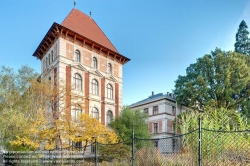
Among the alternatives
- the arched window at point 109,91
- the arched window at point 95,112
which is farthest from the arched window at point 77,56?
the arched window at point 95,112

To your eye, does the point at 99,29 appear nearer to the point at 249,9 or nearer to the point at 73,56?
the point at 73,56

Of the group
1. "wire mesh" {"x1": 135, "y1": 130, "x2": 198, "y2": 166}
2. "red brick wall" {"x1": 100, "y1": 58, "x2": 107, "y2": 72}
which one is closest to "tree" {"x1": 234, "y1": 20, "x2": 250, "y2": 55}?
"red brick wall" {"x1": 100, "y1": 58, "x2": 107, "y2": 72}

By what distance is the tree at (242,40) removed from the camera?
2534 centimetres

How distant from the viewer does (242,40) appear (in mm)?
25766

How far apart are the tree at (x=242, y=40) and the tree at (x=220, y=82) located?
146 inches

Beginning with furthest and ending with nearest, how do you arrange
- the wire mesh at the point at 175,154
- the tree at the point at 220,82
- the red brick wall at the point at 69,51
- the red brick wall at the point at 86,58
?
the tree at the point at 220,82 → the red brick wall at the point at 86,58 → the red brick wall at the point at 69,51 → the wire mesh at the point at 175,154

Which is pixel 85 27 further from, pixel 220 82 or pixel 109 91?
pixel 220 82

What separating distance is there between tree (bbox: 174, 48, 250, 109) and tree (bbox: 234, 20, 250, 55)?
372 centimetres

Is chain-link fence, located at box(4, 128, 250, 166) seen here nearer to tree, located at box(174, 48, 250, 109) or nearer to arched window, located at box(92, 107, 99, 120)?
arched window, located at box(92, 107, 99, 120)

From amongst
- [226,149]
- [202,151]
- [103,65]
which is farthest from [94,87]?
[226,149]

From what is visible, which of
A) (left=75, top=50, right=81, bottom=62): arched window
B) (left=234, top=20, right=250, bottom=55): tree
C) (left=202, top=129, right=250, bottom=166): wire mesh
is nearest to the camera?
(left=202, top=129, right=250, bottom=166): wire mesh

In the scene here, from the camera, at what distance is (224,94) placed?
2070cm

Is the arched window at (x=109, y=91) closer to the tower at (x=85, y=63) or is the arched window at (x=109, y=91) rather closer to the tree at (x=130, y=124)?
the tower at (x=85, y=63)

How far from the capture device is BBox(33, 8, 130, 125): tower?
17.2 metres
